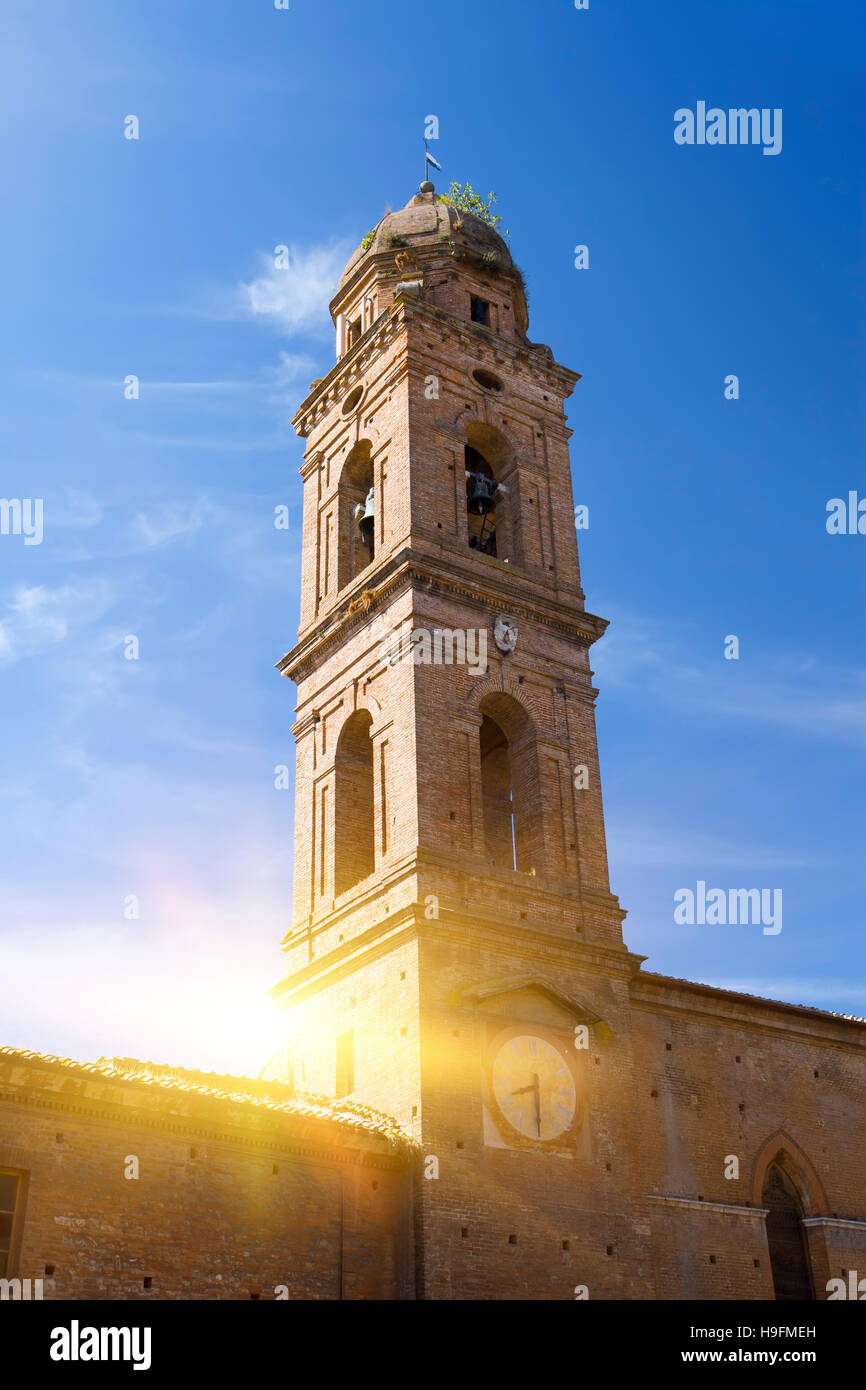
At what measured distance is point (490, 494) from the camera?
24.7 metres

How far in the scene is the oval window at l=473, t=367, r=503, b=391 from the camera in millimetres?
25250

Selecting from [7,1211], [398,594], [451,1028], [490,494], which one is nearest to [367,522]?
[490,494]

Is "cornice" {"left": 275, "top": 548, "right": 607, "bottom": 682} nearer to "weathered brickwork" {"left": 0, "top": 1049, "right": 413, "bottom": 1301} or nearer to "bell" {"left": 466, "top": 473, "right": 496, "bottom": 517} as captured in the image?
"bell" {"left": 466, "top": 473, "right": 496, "bottom": 517}

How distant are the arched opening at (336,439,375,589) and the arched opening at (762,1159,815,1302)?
12.4 m

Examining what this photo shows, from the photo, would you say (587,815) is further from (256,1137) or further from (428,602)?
(256,1137)

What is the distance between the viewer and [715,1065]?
821 inches

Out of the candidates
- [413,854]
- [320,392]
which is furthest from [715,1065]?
[320,392]

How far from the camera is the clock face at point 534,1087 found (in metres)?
17.9

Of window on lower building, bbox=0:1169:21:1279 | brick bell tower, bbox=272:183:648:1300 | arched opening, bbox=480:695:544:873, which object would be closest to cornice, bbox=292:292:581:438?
brick bell tower, bbox=272:183:648:1300

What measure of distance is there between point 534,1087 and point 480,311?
1597 cm

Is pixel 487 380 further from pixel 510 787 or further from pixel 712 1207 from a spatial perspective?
pixel 712 1207

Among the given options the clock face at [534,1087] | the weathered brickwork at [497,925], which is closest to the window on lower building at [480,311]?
the weathered brickwork at [497,925]

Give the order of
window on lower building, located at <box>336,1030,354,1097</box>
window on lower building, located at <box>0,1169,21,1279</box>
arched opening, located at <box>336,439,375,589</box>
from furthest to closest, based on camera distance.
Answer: arched opening, located at <box>336,439,375,589</box> → window on lower building, located at <box>336,1030,354,1097</box> → window on lower building, located at <box>0,1169,21,1279</box>
